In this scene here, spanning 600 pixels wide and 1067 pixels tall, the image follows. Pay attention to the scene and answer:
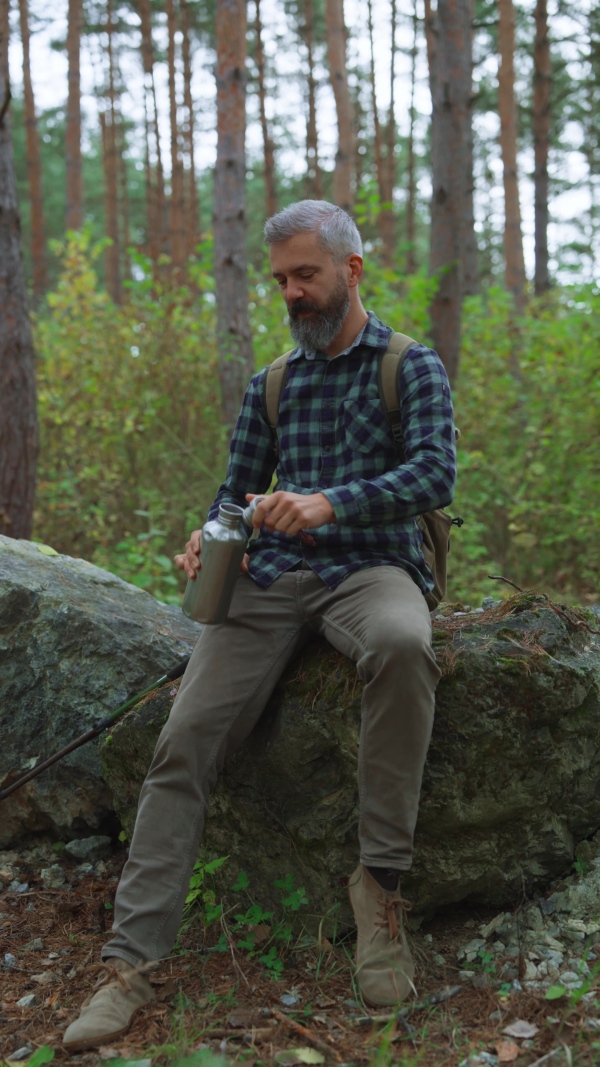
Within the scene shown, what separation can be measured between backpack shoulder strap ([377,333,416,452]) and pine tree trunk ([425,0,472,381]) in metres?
6.02

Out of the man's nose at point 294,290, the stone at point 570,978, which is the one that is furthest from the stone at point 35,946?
the man's nose at point 294,290

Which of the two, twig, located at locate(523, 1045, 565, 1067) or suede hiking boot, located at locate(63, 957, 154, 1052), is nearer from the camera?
twig, located at locate(523, 1045, 565, 1067)

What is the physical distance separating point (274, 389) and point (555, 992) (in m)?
2.27

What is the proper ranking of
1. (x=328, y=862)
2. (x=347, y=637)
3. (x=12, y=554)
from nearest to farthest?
1. (x=347, y=637)
2. (x=328, y=862)
3. (x=12, y=554)

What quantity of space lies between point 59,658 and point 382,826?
1.89m

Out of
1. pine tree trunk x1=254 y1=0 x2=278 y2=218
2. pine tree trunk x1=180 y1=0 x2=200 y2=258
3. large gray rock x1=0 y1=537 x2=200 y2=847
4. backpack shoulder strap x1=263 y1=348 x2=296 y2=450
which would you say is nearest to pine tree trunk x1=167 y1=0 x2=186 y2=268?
pine tree trunk x1=180 y1=0 x2=200 y2=258

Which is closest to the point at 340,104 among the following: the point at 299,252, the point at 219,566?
the point at 299,252

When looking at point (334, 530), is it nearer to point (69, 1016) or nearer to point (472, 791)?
point (472, 791)

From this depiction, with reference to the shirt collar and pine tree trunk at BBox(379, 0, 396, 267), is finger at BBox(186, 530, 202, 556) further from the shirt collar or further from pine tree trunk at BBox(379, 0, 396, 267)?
pine tree trunk at BBox(379, 0, 396, 267)

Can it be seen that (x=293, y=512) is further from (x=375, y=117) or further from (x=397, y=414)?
(x=375, y=117)

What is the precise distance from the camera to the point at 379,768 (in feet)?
9.40

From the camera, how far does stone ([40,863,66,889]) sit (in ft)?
12.7

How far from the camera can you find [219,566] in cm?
315

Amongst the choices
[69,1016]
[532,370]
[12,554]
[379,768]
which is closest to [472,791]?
[379,768]
